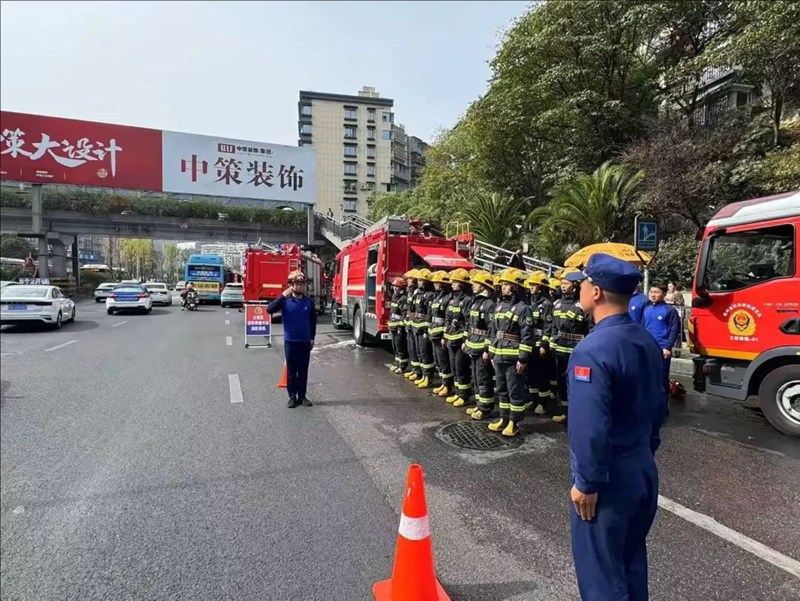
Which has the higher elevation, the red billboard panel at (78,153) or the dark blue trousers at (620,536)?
the red billboard panel at (78,153)

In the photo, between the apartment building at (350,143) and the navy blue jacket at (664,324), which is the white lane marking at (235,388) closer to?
the navy blue jacket at (664,324)

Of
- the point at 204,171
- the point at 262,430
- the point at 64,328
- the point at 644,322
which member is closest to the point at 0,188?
the point at 204,171

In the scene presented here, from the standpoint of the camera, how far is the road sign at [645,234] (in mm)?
8820

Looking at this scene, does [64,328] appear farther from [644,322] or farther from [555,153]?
[555,153]

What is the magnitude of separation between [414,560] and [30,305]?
16258 millimetres

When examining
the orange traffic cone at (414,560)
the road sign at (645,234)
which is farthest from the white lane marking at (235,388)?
the road sign at (645,234)

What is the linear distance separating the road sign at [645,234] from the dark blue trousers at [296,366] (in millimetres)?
6139

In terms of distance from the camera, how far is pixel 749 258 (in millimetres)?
5840

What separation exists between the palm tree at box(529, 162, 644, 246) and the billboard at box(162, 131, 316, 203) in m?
22.5

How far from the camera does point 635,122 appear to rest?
1802 cm

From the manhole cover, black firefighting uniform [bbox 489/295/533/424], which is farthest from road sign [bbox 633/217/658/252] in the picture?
the manhole cover

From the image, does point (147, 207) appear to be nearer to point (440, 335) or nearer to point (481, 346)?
point (440, 335)

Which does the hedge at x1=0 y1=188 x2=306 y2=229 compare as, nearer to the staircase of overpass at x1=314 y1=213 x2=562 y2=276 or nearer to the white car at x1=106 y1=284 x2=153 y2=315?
the staircase of overpass at x1=314 y1=213 x2=562 y2=276

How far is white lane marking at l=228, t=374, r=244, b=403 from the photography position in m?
7.00
